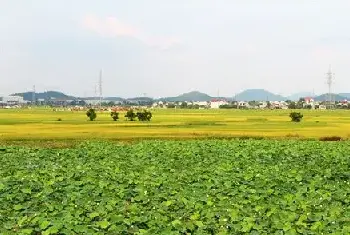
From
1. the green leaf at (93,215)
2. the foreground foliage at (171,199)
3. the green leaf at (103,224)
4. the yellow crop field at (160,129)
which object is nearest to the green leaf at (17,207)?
the foreground foliage at (171,199)

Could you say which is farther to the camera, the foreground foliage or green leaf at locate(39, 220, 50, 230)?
the foreground foliage

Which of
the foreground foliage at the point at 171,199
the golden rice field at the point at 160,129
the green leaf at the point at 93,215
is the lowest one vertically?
the golden rice field at the point at 160,129

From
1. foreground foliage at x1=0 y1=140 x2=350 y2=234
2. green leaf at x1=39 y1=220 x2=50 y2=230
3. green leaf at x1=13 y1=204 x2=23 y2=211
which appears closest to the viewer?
green leaf at x1=39 y1=220 x2=50 y2=230

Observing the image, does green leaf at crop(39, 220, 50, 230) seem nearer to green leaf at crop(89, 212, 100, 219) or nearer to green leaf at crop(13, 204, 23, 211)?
green leaf at crop(89, 212, 100, 219)

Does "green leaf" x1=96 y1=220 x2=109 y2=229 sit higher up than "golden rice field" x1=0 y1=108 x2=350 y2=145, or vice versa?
"green leaf" x1=96 y1=220 x2=109 y2=229

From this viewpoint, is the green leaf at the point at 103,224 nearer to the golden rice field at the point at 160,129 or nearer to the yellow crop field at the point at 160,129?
the golden rice field at the point at 160,129

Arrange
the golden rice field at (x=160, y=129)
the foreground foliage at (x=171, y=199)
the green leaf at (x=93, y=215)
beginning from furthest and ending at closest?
the golden rice field at (x=160, y=129) → the green leaf at (x=93, y=215) → the foreground foliage at (x=171, y=199)

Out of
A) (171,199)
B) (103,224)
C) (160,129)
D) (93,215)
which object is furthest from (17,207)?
(160,129)

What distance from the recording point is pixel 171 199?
14875 mm

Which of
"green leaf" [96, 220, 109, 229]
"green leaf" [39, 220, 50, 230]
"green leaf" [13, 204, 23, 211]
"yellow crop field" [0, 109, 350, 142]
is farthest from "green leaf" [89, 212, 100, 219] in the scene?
"yellow crop field" [0, 109, 350, 142]

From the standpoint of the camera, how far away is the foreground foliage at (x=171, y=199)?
11867mm

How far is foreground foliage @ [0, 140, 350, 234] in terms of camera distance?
1187 centimetres

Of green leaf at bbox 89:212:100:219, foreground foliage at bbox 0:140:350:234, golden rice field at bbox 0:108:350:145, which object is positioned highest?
green leaf at bbox 89:212:100:219

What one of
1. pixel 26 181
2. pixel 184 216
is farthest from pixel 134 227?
pixel 26 181
